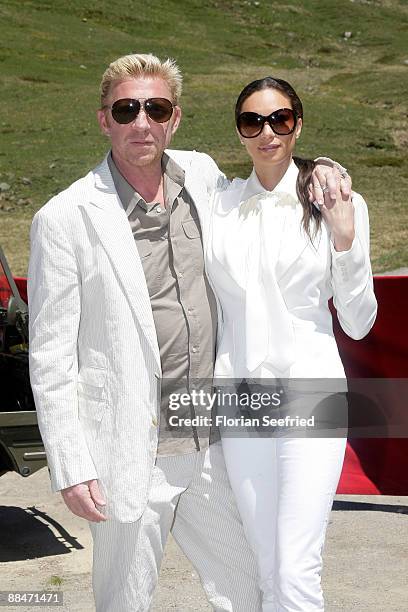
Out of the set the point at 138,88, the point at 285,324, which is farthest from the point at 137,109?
the point at 285,324

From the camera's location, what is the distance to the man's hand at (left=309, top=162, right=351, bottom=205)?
12.4 feet

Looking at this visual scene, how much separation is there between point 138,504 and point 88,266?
2.87 ft

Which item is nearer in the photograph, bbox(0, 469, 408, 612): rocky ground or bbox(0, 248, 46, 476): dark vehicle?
bbox(0, 469, 408, 612): rocky ground

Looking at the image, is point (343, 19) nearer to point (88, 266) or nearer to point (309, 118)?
point (309, 118)

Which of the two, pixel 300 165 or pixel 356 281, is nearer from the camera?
pixel 356 281

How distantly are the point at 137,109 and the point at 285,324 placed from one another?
0.97 m

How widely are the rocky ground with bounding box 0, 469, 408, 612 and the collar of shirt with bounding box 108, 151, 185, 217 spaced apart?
2.62m

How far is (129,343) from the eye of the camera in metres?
3.82

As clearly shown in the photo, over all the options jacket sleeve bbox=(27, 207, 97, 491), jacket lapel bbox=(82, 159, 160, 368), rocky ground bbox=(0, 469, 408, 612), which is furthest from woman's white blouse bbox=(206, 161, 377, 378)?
rocky ground bbox=(0, 469, 408, 612)

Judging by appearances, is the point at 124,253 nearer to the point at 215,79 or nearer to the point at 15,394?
the point at 15,394

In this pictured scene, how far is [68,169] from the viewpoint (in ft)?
127

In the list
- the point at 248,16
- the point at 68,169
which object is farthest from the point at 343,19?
the point at 68,169

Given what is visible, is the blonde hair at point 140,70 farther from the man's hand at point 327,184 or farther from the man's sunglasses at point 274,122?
the man's hand at point 327,184

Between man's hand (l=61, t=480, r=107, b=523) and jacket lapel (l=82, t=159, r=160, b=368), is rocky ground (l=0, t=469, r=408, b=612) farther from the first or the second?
jacket lapel (l=82, t=159, r=160, b=368)
